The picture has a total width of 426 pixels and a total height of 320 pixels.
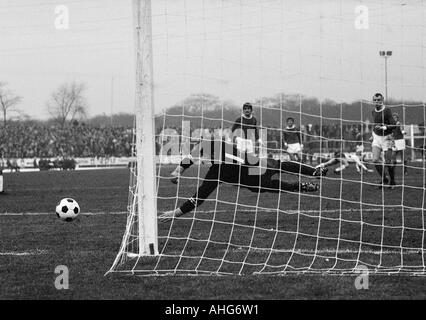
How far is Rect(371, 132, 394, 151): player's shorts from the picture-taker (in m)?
17.3

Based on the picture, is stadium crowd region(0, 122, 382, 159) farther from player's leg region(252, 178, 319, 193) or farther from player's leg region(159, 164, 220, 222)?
player's leg region(252, 178, 319, 193)

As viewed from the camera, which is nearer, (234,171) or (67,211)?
(67,211)

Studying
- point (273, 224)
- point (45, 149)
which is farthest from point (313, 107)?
point (45, 149)

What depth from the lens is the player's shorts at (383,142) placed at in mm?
17345

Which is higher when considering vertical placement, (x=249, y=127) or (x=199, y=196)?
(x=249, y=127)

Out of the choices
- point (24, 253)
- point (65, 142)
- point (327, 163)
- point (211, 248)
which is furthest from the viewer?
point (65, 142)

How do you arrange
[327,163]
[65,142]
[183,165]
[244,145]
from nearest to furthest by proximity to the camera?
[183,165] < [244,145] < [327,163] < [65,142]

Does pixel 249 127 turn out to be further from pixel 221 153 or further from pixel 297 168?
pixel 297 168

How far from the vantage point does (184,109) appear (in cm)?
823

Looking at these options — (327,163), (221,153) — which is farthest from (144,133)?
(327,163)

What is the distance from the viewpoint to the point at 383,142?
17.4 m

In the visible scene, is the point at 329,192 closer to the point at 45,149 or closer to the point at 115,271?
the point at 115,271
